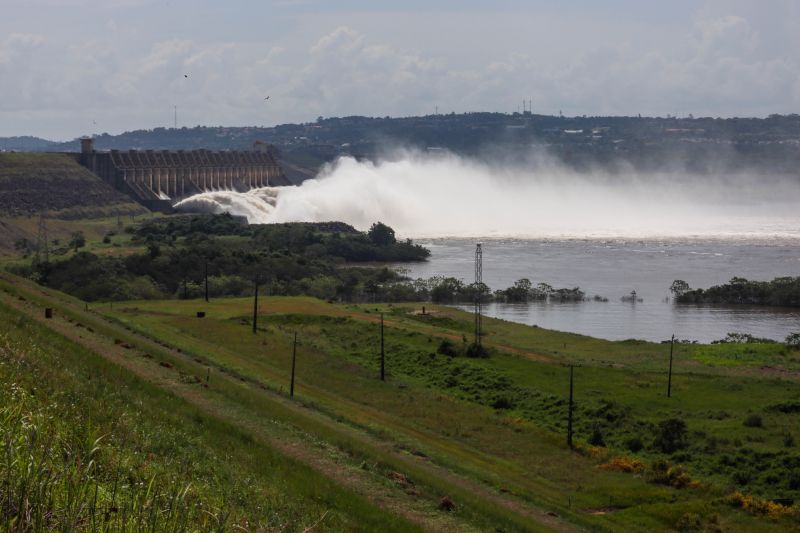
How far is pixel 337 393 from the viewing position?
37.1m

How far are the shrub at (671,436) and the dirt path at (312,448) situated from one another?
8859 mm

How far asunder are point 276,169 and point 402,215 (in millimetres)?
26718

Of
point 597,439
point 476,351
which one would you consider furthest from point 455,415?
point 476,351

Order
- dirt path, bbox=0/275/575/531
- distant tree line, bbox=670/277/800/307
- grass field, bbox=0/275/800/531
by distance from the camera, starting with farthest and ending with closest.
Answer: distant tree line, bbox=670/277/800/307
grass field, bbox=0/275/800/531
dirt path, bbox=0/275/575/531

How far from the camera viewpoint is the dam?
125750 mm

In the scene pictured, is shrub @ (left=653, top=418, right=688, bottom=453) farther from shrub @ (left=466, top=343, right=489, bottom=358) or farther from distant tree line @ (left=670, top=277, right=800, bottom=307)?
distant tree line @ (left=670, top=277, right=800, bottom=307)

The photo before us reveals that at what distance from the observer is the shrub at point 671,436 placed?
31375 millimetres

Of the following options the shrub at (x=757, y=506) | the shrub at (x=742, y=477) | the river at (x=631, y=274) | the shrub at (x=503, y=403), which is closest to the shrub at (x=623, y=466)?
the shrub at (x=742, y=477)

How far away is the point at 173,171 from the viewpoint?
448 feet

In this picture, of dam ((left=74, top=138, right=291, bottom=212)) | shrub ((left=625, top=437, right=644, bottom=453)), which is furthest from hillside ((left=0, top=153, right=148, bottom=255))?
shrub ((left=625, top=437, right=644, bottom=453))

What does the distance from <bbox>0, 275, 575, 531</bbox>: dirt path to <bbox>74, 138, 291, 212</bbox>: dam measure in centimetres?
9231

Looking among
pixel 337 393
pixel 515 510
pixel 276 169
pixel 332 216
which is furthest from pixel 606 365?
pixel 276 169

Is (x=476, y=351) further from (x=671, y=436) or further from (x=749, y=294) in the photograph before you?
(x=749, y=294)

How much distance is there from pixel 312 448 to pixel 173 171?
117 meters
